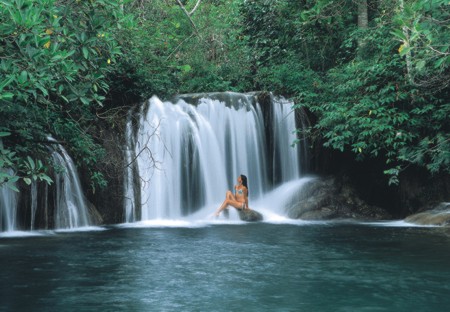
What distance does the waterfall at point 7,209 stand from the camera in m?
12.7

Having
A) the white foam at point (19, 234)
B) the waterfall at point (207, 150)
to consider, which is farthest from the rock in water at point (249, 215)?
the white foam at point (19, 234)

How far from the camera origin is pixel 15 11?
5957 mm

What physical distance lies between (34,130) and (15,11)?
5019mm

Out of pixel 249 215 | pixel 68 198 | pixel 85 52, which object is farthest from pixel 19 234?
pixel 85 52

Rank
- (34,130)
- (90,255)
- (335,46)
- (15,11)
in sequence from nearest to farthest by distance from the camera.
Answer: (15,11) < (90,255) < (34,130) < (335,46)

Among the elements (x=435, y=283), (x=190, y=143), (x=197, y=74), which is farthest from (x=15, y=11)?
(x=197, y=74)

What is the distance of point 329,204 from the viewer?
16453 millimetres

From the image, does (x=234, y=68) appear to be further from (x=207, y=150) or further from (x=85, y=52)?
(x=85, y=52)

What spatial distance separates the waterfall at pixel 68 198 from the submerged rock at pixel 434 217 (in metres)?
7.56

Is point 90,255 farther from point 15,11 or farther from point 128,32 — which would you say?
point 128,32

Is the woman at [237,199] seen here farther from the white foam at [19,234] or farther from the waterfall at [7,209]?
the waterfall at [7,209]

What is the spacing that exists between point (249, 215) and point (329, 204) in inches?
91.7

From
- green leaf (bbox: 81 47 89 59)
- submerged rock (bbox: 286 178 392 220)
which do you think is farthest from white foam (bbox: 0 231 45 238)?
submerged rock (bbox: 286 178 392 220)

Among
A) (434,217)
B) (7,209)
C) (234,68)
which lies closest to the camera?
(7,209)
